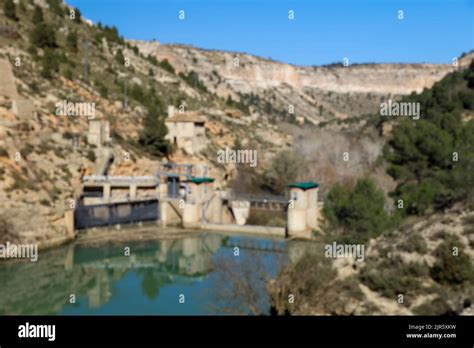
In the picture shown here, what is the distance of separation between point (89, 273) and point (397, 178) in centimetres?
1549

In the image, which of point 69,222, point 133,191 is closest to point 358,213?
point 69,222

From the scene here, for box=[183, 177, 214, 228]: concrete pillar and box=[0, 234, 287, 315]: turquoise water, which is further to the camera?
box=[183, 177, 214, 228]: concrete pillar

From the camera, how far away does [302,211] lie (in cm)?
3141

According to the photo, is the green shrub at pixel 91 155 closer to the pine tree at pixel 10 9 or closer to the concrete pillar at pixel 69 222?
the concrete pillar at pixel 69 222

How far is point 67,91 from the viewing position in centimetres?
4397

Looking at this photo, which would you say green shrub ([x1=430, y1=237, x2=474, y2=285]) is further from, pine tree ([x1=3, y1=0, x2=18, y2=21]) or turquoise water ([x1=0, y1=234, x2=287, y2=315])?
pine tree ([x1=3, y1=0, x2=18, y2=21])

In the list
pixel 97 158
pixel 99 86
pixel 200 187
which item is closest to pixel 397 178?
pixel 200 187

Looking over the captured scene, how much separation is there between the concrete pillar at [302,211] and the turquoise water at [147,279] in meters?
1.74

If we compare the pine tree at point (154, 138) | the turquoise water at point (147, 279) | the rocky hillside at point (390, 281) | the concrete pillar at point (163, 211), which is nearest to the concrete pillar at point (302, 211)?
the turquoise water at point (147, 279)

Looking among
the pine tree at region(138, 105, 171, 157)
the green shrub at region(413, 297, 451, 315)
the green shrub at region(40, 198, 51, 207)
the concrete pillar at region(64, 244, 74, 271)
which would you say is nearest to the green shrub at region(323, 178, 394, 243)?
the green shrub at region(413, 297, 451, 315)

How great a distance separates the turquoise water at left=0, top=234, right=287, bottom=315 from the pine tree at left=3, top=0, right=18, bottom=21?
1207 inches

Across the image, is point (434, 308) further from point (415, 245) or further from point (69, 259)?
point (69, 259)

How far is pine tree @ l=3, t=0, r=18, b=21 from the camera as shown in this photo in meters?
49.5
